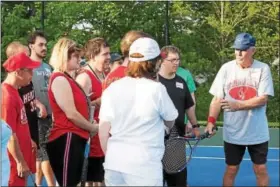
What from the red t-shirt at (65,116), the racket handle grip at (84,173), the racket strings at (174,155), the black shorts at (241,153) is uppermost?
the red t-shirt at (65,116)

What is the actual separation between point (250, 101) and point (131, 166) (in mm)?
2429

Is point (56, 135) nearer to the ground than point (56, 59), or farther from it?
nearer to the ground

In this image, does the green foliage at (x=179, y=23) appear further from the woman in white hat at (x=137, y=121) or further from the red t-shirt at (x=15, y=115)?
the woman in white hat at (x=137, y=121)

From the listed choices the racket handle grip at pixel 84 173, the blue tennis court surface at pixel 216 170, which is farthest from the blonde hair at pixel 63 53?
the blue tennis court surface at pixel 216 170

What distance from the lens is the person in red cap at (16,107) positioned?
13.4 ft

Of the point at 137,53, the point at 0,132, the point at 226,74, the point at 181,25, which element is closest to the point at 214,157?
the point at 226,74

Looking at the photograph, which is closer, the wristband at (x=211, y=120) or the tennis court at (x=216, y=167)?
the wristband at (x=211, y=120)

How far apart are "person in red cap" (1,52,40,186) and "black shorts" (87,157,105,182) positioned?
37.1 inches

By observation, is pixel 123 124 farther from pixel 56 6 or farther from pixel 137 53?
pixel 56 6

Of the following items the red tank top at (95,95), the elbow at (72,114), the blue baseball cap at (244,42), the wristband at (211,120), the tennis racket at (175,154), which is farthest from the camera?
the blue baseball cap at (244,42)

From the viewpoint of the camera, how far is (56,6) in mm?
15086

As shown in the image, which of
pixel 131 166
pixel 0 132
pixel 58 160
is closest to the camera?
pixel 0 132

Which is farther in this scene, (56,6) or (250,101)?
(56,6)

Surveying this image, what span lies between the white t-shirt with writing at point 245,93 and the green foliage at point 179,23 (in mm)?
8555
